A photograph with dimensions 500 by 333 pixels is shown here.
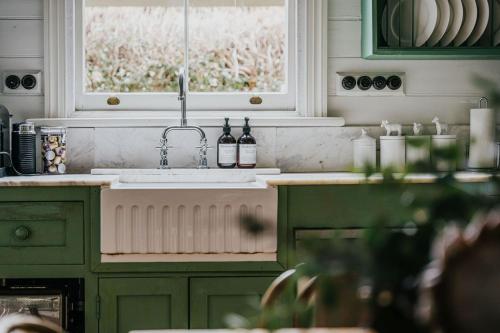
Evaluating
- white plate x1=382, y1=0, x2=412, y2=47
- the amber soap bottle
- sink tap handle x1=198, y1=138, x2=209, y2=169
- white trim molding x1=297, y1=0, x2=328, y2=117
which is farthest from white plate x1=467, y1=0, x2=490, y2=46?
sink tap handle x1=198, y1=138, x2=209, y2=169

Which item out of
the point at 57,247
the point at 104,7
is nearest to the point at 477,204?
the point at 57,247

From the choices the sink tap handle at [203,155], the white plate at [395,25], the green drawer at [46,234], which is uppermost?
the white plate at [395,25]

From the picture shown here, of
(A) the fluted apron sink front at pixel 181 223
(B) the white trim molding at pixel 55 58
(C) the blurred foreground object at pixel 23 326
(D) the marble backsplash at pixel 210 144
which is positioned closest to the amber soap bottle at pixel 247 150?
(D) the marble backsplash at pixel 210 144

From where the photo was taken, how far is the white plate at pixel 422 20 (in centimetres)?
Answer: 325

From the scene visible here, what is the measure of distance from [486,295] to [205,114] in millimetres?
2815

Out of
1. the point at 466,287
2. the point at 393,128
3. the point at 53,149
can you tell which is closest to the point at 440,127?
the point at 393,128

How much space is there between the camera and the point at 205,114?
3449 millimetres

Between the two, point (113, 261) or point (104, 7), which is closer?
point (113, 261)

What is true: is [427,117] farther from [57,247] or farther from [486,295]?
[486,295]

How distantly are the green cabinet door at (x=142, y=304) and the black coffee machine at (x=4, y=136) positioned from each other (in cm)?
74

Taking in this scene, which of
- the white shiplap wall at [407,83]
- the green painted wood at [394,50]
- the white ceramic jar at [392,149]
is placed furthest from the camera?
the white shiplap wall at [407,83]

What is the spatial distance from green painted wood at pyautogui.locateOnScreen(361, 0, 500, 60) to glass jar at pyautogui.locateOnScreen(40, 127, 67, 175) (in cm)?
142

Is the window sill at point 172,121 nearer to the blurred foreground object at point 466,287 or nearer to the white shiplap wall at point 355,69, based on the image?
the white shiplap wall at point 355,69

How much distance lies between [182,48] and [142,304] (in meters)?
1.33
